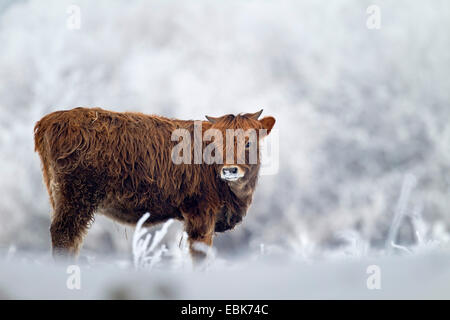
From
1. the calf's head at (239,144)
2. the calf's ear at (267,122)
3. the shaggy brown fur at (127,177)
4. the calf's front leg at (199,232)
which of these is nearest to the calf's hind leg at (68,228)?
the shaggy brown fur at (127,177)

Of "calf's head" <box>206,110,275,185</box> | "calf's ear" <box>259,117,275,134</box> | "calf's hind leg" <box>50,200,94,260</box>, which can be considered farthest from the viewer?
"calf's ear" <box>259,117,275,134</box>

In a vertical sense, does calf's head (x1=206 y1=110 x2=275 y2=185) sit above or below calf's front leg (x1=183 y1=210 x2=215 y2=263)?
above

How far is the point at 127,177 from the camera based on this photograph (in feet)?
13.6

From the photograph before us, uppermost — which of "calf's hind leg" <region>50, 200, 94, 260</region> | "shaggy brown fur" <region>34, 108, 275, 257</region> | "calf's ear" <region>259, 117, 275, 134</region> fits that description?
"calf's ear" <region>259, 117, 275, 134</region>

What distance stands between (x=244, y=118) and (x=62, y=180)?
5.39ft

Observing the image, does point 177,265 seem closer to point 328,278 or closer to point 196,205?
point 196,205

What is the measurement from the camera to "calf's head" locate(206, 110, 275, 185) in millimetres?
4117

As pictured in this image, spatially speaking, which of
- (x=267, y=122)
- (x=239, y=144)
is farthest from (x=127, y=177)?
(x=267, y=122)

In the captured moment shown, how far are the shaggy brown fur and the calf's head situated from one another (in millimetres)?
12

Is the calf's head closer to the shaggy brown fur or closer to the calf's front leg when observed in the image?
the shaggy brown fur

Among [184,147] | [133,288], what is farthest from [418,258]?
[184,147]

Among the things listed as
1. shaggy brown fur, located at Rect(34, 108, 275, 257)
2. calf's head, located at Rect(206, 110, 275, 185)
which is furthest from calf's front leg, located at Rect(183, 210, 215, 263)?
calf's head, located at Rect(206, 110, 275, 185)

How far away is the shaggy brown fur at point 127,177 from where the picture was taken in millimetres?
3986

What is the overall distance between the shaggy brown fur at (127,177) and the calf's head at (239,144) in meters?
0.01
